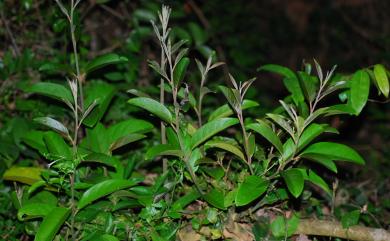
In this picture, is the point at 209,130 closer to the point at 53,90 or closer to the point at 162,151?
the point at 162,151

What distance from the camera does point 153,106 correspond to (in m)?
2.03

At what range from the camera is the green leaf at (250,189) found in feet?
6.28

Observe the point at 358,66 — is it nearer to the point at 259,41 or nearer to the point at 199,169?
the point at 259,41

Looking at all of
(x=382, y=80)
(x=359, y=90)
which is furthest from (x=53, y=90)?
(x=382, y=80)

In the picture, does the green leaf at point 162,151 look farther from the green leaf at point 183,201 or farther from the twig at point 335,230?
the twig at point 335,230

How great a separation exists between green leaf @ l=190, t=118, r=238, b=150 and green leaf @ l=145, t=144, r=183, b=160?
81mm

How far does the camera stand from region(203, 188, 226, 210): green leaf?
80.4 inches

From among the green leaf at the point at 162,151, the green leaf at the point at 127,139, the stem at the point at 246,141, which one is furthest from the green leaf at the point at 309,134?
the green leaf at the point at 127,139

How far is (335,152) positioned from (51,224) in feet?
3.93

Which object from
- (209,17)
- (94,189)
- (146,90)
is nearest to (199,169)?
(94,189)

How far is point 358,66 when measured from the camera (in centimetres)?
514

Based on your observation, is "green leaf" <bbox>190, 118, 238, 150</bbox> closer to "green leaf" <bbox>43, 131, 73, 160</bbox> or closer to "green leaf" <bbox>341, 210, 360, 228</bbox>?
"green leaf" <bbox>43, 131, 73, 160</bbox>

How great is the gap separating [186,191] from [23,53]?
1.55m

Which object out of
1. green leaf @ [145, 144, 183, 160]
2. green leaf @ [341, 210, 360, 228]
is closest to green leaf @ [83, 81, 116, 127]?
green leaf @ [145, 144, 183, 160]
